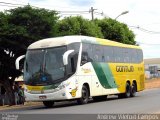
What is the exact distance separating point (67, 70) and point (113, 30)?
27865mm

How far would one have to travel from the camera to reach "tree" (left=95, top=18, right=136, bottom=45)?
49688mm

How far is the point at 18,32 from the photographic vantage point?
109 ft

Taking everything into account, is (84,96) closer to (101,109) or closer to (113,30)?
(101,109)

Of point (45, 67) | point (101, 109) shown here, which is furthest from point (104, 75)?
point (101, 109)

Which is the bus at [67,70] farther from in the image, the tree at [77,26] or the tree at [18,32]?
the tree at [77,26]

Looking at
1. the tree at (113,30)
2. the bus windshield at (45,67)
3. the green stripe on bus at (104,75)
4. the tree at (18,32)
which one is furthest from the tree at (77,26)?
the bus windshield at (45,67)

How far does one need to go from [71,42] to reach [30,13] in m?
12.3

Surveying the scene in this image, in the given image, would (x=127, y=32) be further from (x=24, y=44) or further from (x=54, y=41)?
(x=54, y=41)

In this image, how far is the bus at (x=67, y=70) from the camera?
22.3 m

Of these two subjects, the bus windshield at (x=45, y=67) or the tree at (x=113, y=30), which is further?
the tree at (x=113, y=30)

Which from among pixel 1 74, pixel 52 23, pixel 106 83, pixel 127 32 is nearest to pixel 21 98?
pixel 1 74

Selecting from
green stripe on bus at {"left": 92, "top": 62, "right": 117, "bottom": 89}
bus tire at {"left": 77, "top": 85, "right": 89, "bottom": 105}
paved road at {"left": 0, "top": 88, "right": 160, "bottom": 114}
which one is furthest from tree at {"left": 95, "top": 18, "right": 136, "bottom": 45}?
paved road at {"left": 0, "top": 88, "right": 160, "bottom": 114}

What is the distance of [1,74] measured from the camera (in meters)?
34.8

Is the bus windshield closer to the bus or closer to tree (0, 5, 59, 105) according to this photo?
the bus
